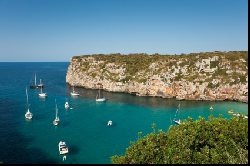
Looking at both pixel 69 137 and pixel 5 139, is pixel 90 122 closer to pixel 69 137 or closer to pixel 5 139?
pixel 69 137


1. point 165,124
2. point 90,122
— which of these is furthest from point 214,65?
point 90,122

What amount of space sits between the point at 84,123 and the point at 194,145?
173ft

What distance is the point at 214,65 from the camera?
121 meters

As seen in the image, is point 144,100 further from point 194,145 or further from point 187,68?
point 194,145

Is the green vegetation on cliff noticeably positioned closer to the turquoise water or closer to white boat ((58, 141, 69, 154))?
the turquoise water

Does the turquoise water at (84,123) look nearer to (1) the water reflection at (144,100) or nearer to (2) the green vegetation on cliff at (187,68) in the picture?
(1) the water reflection at (144,100)

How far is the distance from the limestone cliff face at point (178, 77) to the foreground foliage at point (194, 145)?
261 ft

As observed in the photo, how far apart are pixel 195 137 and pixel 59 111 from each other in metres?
70.1

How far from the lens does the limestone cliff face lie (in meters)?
111

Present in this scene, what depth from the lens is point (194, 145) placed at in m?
31.2

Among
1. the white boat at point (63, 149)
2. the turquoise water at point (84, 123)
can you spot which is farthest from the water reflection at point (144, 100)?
the white boat at point (63, 149)

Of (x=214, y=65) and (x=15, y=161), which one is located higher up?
(x=214, y=65)

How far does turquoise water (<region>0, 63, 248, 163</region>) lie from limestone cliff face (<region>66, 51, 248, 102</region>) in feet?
21.3

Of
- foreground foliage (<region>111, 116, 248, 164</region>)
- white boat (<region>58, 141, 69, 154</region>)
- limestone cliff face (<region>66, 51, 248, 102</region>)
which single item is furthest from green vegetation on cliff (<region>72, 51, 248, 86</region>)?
foreground foliage (<region>111, 116, 248, 164</region>)
